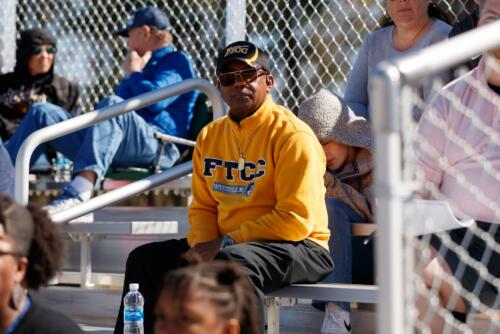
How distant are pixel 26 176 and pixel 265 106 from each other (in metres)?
1.22

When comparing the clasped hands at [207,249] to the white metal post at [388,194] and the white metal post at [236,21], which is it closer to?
the white metal post at [388,194]

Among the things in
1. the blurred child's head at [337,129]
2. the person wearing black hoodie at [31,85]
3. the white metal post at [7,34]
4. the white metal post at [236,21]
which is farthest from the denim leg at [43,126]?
the blurred child's head at [337,129]

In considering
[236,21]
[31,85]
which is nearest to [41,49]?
[31,85]

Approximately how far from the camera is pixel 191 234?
5.06 meters

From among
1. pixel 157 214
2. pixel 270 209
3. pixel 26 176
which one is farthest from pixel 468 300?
pixel 157 214

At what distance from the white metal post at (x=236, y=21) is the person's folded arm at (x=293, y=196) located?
114 inches

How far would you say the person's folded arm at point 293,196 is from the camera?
4.63m

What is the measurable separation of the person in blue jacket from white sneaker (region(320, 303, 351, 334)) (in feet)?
5.61

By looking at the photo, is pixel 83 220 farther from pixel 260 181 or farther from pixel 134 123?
pixel 260 181

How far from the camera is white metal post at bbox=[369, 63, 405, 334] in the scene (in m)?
2.34

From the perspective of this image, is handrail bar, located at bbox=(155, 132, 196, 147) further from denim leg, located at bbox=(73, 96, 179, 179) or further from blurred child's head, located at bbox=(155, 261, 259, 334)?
blurred child's head, located at bbox=(155, 261, 259, 334)

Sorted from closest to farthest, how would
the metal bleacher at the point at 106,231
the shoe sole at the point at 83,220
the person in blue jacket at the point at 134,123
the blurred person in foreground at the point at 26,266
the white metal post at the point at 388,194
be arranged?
1. the white metal post at the point at 388,194
2. the blurred person in foreground at the point at 26,266
3. the metal bleacher at the point at 106,231
4. the shoe sole at the point at 83,220
5. the person in blue jacket at the point at 134,123

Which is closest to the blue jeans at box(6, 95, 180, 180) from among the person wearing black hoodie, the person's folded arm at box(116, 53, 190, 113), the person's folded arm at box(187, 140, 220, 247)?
the person's folded arm at box(116, 53, 190, 113)

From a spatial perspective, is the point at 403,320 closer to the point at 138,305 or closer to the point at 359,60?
the point at 138,305
